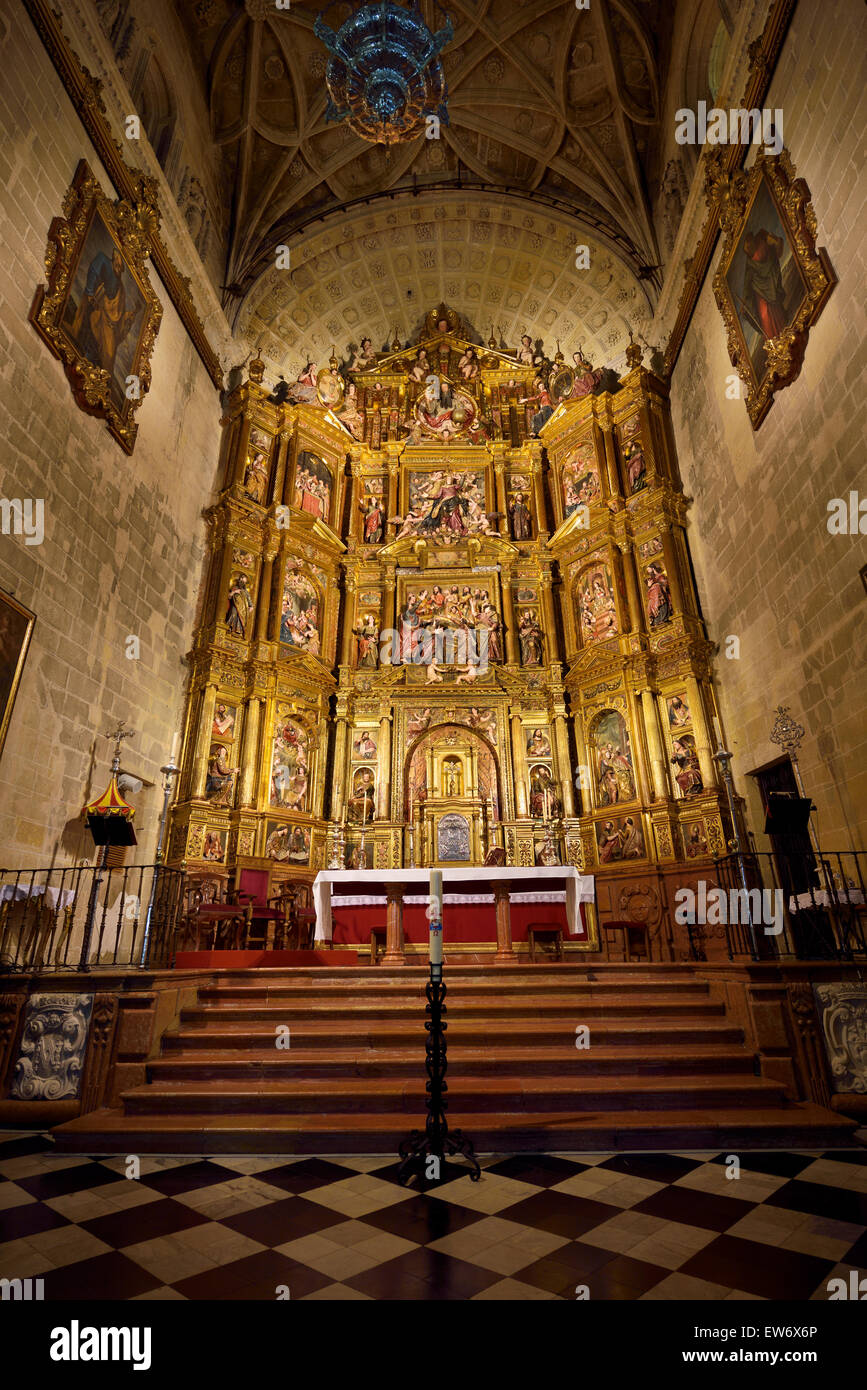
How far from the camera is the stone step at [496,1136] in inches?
174

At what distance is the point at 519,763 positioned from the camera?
49.5ft

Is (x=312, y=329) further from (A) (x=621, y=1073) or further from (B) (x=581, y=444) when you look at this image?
(A) (x=621, y=1073)

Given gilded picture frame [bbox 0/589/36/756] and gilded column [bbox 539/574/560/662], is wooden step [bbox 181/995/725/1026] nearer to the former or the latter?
gilded picture frame [bbox 0/589/36/756]

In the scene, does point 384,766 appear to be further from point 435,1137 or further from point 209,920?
point 435,1137

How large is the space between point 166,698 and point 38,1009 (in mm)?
8094

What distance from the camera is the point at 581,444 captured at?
696 inches

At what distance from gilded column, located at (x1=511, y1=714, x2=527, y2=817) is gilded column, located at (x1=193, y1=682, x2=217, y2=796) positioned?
255 inches

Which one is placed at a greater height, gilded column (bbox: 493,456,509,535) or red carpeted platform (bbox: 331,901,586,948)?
gilded column (bbox: 493,456,509,535)

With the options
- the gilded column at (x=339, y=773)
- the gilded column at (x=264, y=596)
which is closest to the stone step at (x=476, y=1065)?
the gilded column at (x=339, y=773)

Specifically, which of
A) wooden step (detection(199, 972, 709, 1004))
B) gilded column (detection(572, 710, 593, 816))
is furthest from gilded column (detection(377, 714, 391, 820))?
wooden step (detection(199, 972, 709, 1004))

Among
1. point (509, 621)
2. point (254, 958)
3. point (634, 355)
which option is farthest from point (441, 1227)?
point (634, 355)

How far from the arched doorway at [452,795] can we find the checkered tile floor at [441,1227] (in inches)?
397

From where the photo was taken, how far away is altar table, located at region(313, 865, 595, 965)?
8.40 meters

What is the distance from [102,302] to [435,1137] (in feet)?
41.4
